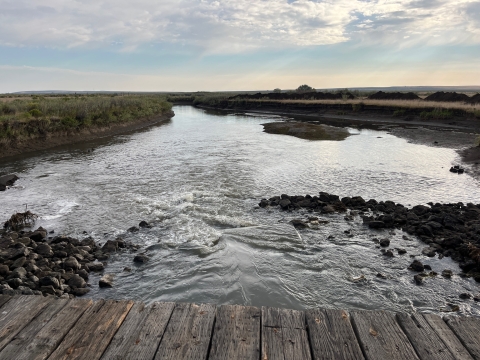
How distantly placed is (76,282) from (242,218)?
19.3 feet

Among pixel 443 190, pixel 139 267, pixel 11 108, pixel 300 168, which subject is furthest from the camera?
pixel 11 108

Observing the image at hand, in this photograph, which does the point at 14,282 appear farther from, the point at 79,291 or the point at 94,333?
the point at 94,333

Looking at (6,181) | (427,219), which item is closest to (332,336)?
(427,219)

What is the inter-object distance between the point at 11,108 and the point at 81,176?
16416 mm

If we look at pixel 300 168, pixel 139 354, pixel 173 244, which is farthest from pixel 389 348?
pixel 300 168

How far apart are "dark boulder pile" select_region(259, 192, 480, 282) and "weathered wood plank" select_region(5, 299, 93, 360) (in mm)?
8822

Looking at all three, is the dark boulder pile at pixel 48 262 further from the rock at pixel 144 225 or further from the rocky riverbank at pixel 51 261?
the rock at pixel 144 225

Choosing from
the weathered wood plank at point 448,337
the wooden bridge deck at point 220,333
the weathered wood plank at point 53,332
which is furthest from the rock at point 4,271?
the weathered wood plank at point 448,337

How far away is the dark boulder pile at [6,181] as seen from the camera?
16.0 m

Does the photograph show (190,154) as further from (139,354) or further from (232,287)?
(139,354)

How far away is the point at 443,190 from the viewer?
52.0ft

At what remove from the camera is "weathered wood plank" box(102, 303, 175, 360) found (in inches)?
112

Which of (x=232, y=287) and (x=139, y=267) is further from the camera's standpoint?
(x=139, y=267)

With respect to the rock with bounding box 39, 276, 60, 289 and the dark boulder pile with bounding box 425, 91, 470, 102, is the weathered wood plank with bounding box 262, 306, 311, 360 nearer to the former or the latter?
the rock with bounding box 39, 276, 60, 289
